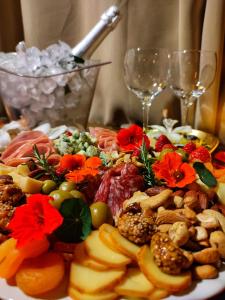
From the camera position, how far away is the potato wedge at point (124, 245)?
20.5 inches

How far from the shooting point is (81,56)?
1126mm

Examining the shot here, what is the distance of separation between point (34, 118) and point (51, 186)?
1.54 ft

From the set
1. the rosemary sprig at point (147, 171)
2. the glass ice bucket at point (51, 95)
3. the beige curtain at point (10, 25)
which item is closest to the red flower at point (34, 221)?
the rosemary sprig at point (147, 171)

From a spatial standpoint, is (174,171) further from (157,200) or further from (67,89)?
(67,89)

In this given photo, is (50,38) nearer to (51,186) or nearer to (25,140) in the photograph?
(25,140)

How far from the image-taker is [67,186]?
2.19ft

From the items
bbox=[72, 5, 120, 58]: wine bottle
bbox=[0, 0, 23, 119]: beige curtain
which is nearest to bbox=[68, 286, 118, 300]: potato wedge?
bbox=[72, 5, 120, 58]: wine bottle

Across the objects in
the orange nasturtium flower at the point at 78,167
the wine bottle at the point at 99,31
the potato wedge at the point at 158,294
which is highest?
the wine bottle at the point at 99,31

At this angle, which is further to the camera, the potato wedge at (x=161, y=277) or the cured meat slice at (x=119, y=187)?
the cured meat slice at (x=119, y=187)

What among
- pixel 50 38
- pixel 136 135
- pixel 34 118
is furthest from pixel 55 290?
pixel 50 38

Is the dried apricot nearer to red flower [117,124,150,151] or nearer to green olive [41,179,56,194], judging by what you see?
green olive [41,179,56,194]

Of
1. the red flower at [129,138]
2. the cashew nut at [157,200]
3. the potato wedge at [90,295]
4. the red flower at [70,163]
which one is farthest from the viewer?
the red flower at [129,138]

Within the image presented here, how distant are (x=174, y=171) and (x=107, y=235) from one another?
0.61 ft

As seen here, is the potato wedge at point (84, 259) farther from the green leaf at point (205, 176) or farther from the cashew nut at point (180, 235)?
the green leaf at point (205, 176)
